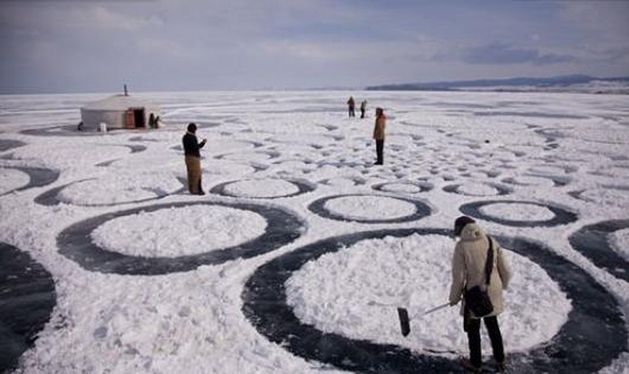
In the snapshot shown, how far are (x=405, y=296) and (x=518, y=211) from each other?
5.43m

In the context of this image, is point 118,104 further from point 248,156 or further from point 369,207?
point 369,207

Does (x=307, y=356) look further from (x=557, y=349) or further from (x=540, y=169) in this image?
(x=540, y=169)

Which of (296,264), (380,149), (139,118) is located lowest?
(296,264)

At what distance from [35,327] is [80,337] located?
77cm

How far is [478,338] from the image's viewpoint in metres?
4.62

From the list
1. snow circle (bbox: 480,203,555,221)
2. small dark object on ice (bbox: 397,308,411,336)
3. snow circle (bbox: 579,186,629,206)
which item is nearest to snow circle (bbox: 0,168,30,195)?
small dark object on ice (bbox: 397,308,411,336)

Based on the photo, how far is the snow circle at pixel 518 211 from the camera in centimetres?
1011

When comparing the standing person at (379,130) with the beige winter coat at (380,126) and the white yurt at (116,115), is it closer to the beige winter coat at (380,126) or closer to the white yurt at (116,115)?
the beige winter coat at (380,126)

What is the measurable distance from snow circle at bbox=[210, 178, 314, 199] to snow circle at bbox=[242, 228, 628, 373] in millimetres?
4483

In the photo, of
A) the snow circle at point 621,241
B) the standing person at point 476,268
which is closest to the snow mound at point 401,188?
the snow circle at point 621,241

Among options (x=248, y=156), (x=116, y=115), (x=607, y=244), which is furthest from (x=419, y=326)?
(x=116, y=115)

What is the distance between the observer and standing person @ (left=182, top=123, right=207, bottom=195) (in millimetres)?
11195

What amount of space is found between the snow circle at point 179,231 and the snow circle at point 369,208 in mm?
1682

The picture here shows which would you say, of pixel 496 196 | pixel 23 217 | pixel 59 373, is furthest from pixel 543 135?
pixel 59 373
